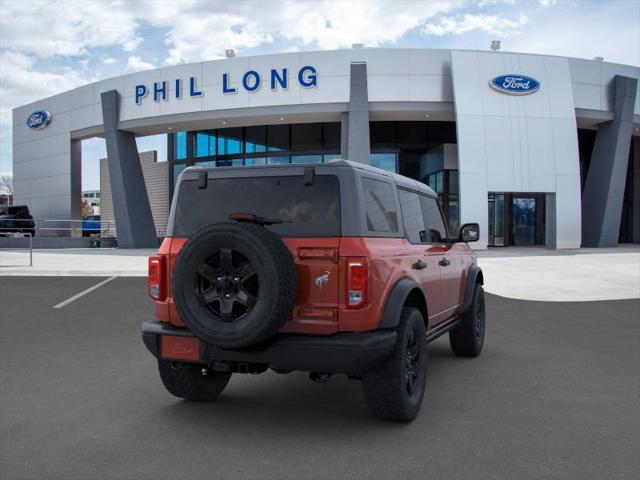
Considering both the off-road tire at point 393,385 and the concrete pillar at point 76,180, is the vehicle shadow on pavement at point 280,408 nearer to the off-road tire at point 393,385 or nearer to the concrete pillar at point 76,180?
the off-road tire at point 393,385

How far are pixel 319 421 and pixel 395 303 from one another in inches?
43.4

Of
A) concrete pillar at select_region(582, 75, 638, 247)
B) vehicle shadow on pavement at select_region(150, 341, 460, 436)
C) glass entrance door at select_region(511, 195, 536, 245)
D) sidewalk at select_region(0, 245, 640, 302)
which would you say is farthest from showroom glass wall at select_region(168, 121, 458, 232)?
vehicle shadow on pavement at select_region(150, 341, 460, 436)

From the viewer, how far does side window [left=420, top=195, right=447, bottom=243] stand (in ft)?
18.6

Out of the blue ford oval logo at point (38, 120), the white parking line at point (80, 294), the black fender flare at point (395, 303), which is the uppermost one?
the blue ford oval logo at point (38, 120)

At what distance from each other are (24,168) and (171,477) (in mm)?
39281

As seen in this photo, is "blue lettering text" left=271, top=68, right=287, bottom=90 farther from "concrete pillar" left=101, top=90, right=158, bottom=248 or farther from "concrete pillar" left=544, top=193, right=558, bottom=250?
"concrete pillar" left=544, top=193, right=558, bottom=250

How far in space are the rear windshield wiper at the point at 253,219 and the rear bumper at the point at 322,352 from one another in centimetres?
81

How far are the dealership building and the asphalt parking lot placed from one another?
19.5 meters

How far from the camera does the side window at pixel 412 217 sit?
5.01 meters

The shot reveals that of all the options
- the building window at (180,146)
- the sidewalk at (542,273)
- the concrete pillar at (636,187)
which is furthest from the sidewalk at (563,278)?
the building window at (180,146)

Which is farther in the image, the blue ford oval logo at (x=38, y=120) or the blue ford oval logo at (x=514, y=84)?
the blue ford oval logo at (x=38, y=120)

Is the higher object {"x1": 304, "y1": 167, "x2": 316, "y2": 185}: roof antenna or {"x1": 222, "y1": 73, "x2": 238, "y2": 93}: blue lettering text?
{"x1": 222, "y1": 73, "x2": 238, "y2": 93}: blue lettering text

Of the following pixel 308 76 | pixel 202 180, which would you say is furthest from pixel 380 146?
pixel 202 180

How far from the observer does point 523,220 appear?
32.9m
